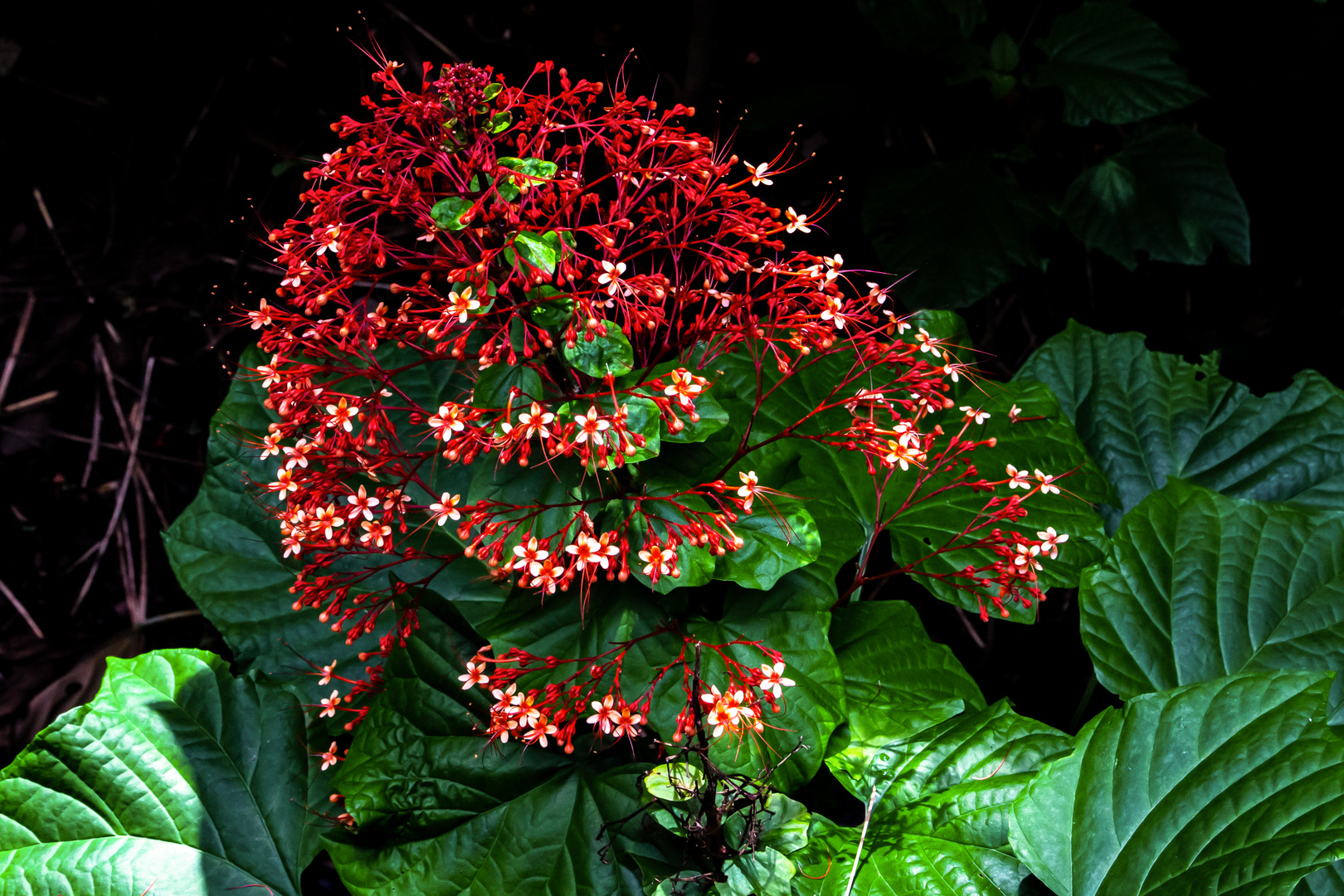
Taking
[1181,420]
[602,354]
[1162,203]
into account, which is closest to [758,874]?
[602,354]

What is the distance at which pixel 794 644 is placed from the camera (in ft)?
2.53

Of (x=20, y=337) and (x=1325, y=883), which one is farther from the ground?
(x=20, y=337)

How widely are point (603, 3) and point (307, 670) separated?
3.70ft

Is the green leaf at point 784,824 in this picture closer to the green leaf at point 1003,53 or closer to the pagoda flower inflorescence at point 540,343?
the pagoda flower inflorescence at point 540,343

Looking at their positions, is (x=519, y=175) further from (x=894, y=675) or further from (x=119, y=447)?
(x=119, y=447)

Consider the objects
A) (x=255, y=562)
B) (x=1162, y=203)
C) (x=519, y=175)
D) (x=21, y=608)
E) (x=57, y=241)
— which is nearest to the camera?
(x=519, y=175)

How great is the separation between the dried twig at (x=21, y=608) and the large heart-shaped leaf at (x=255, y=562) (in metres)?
0.53

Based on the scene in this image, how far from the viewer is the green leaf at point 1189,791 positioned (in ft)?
2.16

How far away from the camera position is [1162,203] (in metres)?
1.20

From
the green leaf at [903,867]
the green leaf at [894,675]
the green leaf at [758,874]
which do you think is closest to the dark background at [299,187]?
the green leaf at [894,675]

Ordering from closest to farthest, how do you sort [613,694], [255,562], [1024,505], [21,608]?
[613,694] → [1024,505] → [255,562] → [21,608]

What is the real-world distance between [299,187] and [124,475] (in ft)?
1.84

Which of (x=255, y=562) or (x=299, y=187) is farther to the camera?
(x=299, y=187)

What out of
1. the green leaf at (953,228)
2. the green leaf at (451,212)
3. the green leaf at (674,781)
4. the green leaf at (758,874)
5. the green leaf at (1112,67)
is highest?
the green leaf at (1112,67)
